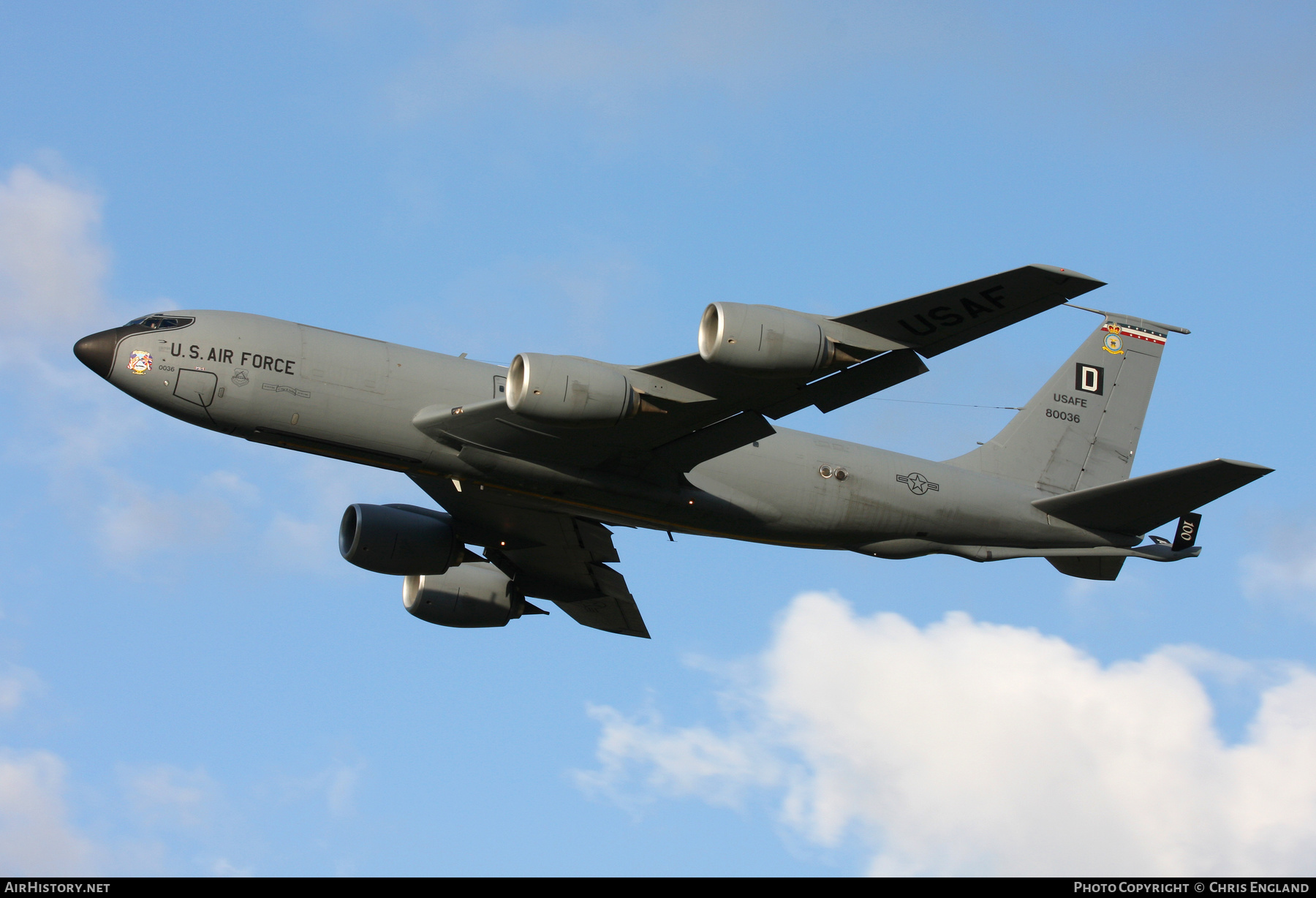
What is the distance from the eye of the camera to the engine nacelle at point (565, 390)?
24.0m

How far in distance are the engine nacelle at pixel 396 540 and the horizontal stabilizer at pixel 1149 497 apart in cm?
1538

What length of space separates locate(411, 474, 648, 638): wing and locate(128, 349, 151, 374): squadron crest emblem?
23.4 feet

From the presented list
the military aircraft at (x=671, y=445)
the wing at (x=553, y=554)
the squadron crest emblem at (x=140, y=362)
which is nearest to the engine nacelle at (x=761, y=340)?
the military aircraft at (x=671, y=445)

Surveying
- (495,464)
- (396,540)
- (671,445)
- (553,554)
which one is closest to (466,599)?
(553,554)

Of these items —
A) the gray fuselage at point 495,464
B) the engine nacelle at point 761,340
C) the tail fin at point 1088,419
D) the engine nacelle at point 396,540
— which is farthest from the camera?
the tail fin at point 1088,419

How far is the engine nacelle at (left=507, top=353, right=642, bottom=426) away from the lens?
23969mm

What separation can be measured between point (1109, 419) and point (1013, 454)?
12.3 feet

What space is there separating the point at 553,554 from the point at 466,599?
10.4 ft

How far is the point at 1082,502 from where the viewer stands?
31.2 metres

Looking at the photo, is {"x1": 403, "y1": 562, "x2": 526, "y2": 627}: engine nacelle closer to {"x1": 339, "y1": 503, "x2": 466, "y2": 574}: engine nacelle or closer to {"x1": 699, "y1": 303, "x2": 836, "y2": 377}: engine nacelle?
{"x1": 339, "y1": 503, "x2": 466, "y2": 574}: engine nacelle

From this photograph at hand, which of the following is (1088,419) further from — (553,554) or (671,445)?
(553,554)

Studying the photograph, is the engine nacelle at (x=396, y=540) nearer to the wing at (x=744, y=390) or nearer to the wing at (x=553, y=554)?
the wing at (x=553, y=554)

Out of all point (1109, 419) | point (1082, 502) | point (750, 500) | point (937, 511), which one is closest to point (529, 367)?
point (750, 500)

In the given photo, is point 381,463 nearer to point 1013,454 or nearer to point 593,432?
point 593,432
